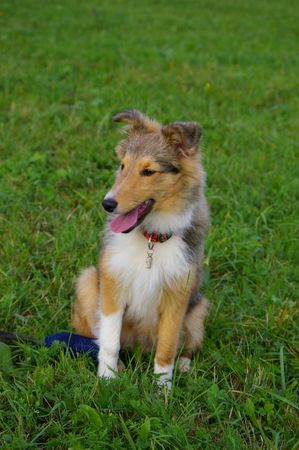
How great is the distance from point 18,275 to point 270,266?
6.34ft

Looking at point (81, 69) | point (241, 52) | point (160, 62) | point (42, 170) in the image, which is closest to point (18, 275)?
point (42, 170)

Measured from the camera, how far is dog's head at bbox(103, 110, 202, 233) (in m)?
3.05

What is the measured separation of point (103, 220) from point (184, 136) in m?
1.75

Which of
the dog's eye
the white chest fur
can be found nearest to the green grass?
the white chest fur

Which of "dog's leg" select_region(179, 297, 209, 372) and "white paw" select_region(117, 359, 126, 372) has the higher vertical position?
"dog's leg" select_region(179, 297, 209, 372)

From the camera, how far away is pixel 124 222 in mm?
3053

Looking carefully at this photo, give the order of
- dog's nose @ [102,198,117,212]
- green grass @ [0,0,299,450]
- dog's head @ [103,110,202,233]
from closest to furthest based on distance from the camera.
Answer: green grass @ [0,0,299,450] → dog's nose @ [102,198,117,212] → dog's head @ [103,110,202,233]

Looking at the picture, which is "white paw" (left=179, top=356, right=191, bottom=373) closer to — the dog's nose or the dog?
the dog

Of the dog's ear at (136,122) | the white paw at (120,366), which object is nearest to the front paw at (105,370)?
the white paw at (120,366)

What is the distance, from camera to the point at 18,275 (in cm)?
400

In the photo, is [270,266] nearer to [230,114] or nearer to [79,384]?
[79,384]

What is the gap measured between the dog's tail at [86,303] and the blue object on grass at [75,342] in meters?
0.15

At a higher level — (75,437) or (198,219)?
(198,219)

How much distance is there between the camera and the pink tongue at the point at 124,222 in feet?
9.92
